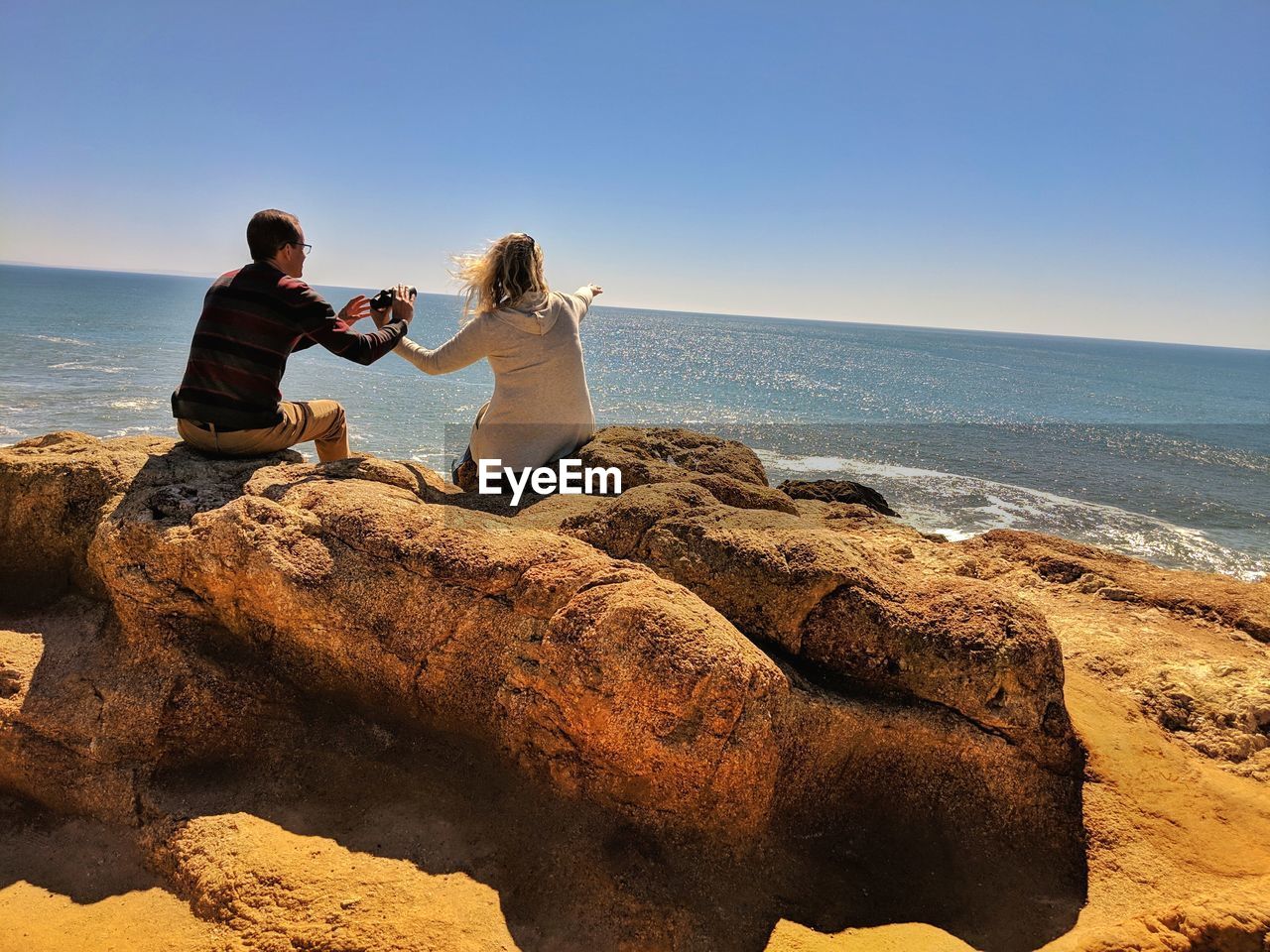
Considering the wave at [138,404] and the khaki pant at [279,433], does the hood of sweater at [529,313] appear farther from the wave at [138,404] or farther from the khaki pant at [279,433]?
the wave at [138,404]

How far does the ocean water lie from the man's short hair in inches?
495

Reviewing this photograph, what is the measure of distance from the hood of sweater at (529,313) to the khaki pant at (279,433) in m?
1.11

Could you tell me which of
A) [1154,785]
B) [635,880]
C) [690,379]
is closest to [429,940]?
[635,880]

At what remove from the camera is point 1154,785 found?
3.15 metres

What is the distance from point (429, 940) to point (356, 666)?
3.87 feet

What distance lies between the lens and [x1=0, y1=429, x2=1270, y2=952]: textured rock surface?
2.58 meters

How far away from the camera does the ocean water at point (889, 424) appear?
16.1m

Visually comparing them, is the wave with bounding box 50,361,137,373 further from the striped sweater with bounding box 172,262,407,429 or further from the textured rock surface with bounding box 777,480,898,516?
the striped sweater with bounding box 172,262,407,429

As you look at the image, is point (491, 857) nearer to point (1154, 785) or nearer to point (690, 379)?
point (1154, 785)

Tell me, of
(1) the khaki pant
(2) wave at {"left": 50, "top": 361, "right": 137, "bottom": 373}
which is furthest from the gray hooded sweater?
(2) wave at {"left": 50, "top": 361, "right": 137, "bottom": 373}

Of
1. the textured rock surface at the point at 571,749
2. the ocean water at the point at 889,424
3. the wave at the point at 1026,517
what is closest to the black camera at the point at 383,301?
the textured rock surface at the point at 571,749

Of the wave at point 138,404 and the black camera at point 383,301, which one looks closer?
the black camera at point 383,301

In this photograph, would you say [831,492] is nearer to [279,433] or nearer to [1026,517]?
[279,433]

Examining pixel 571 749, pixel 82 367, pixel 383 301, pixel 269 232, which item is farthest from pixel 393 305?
pixel 82 367
